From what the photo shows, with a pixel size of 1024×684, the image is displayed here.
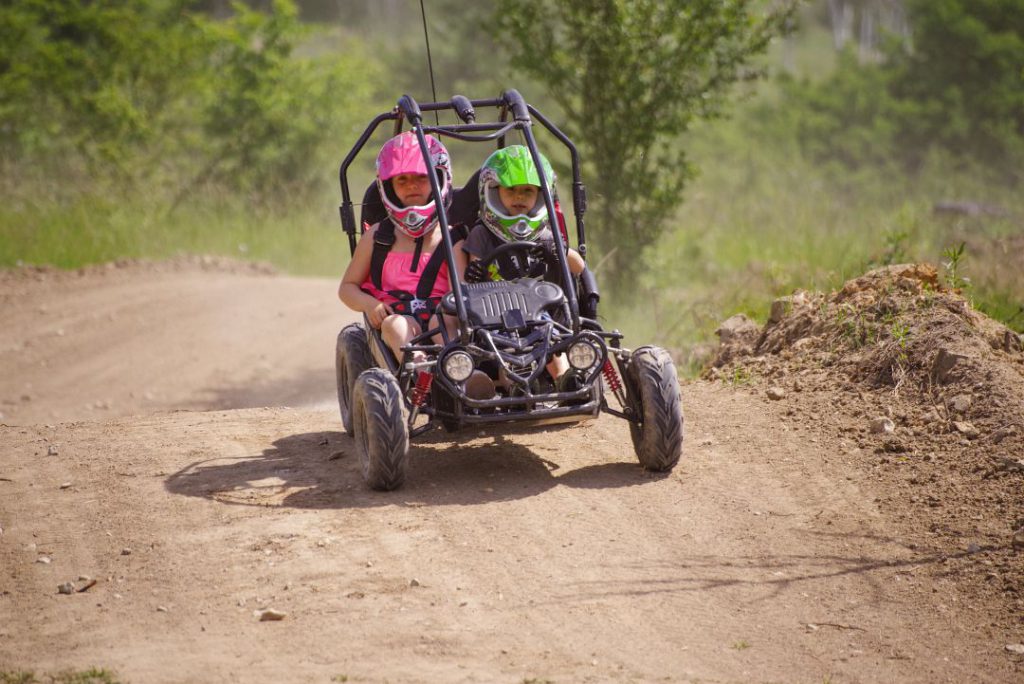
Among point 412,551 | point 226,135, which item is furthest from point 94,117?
point 412,551

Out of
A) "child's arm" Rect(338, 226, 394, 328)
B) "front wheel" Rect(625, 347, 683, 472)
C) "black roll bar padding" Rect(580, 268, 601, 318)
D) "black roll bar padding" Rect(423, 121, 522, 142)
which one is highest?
"black roll bar padding" Rect(423, 121, 522, 142)

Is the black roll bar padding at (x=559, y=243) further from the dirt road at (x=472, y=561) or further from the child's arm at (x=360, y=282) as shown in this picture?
the child's arm at (x=360, y=282)

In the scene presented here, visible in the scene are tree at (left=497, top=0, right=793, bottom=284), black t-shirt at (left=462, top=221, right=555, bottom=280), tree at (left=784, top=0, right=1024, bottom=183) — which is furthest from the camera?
tree at (left=784, top=0, right=1024, bottom=183)

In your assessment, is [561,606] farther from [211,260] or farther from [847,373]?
[211,260]

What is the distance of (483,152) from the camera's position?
100 feet

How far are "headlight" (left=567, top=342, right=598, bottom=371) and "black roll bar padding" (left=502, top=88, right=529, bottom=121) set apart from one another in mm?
1632

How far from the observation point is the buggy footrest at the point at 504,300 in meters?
6.71

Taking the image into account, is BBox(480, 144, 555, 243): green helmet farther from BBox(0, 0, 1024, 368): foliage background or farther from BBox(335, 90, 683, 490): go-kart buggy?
BBox(0, 0, 1024, 368): foliage background

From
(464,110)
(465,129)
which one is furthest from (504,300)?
(464,110)

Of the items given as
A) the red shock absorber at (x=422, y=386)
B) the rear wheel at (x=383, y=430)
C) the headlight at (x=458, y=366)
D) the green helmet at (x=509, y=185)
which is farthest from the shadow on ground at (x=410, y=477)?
the green helmet at (x=509, y=185)

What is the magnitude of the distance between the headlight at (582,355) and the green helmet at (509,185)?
0.97 metres

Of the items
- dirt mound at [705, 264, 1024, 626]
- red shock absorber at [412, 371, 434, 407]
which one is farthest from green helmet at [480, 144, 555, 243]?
dirt mound at [705, 264, 1024, 626]

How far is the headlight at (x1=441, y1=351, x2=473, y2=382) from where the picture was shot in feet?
21.1

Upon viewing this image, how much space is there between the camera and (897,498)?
6.51 meters
